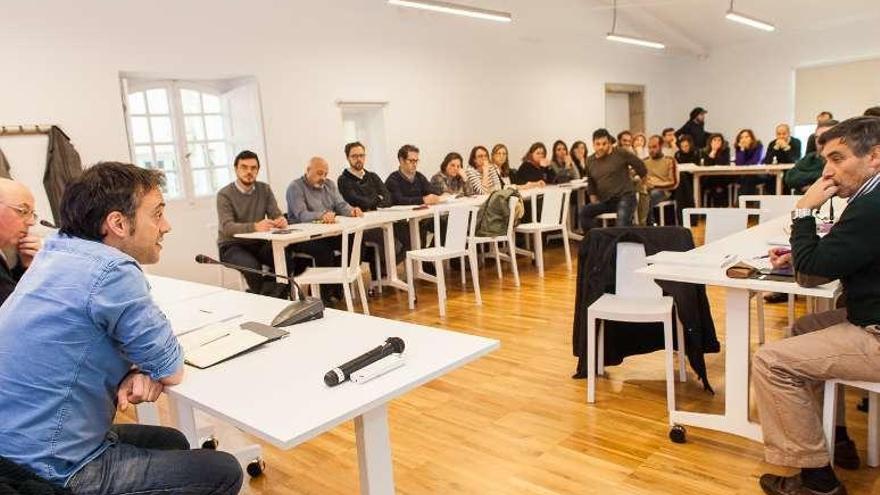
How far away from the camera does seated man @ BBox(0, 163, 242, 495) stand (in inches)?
52.1

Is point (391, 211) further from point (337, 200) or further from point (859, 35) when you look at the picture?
point (859, 35)

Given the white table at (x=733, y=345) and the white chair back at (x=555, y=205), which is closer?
the white table at (x=733, y=345)

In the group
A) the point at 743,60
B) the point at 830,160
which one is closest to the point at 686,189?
the point at 743,60

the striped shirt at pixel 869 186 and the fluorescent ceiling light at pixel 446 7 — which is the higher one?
the fluorescent ceiling light at pixel 446 7

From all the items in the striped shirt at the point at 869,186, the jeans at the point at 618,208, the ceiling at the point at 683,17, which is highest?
the ceiling at the point at 683,17

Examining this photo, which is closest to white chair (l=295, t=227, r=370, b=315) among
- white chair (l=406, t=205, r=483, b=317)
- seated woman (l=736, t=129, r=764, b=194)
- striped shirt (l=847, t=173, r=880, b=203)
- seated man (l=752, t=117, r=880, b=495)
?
white chair (l=406, t=205, r=483, b=317)

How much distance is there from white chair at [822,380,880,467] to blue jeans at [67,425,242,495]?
1791 mm

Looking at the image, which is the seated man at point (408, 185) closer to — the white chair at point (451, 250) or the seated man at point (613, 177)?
the white chair at point (451, 250)

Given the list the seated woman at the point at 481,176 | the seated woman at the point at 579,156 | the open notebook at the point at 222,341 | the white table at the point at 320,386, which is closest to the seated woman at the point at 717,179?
the seated woman at the point at 579,156

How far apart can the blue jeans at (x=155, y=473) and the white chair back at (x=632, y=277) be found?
1.98m

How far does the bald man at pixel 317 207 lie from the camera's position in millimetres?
5078

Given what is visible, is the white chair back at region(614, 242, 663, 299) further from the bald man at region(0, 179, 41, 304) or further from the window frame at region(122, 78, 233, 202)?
the window frame at region(122, 78, 233, 202)

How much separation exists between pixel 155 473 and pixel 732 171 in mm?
8301

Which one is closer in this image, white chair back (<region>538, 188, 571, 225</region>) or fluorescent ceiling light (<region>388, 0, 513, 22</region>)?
fluorescent ceiling light (<region>388, 0, 513, 22</region>)
